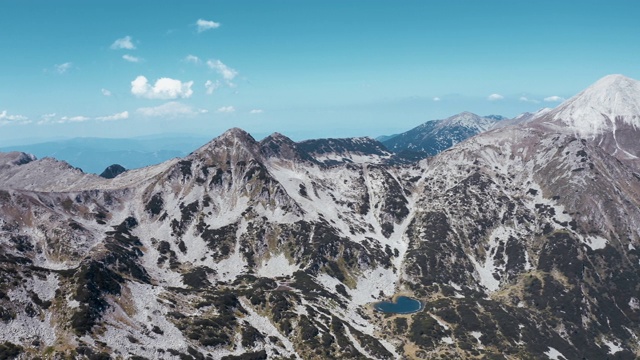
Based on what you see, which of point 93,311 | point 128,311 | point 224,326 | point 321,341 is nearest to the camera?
point 93,311

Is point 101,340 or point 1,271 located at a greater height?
point 1,271

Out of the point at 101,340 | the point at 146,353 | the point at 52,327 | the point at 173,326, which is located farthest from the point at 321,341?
the point at 52,327

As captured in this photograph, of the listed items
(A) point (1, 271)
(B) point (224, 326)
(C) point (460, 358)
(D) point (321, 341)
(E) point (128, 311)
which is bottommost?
(C) point (460, 358)

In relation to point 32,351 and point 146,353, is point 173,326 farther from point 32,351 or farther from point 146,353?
point 32,351

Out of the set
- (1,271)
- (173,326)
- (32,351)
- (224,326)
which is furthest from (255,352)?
(1,271)

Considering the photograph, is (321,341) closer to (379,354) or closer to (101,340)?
(379,354)

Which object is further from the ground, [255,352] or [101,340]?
[101,340]

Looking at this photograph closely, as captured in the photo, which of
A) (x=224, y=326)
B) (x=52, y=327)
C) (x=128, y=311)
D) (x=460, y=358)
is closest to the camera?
(x=52, y=327)

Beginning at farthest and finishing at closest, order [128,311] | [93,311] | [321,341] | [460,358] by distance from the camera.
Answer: [460,358]
[321,341]
[128,311]
[93,311]

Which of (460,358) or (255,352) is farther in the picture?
(460,358)
